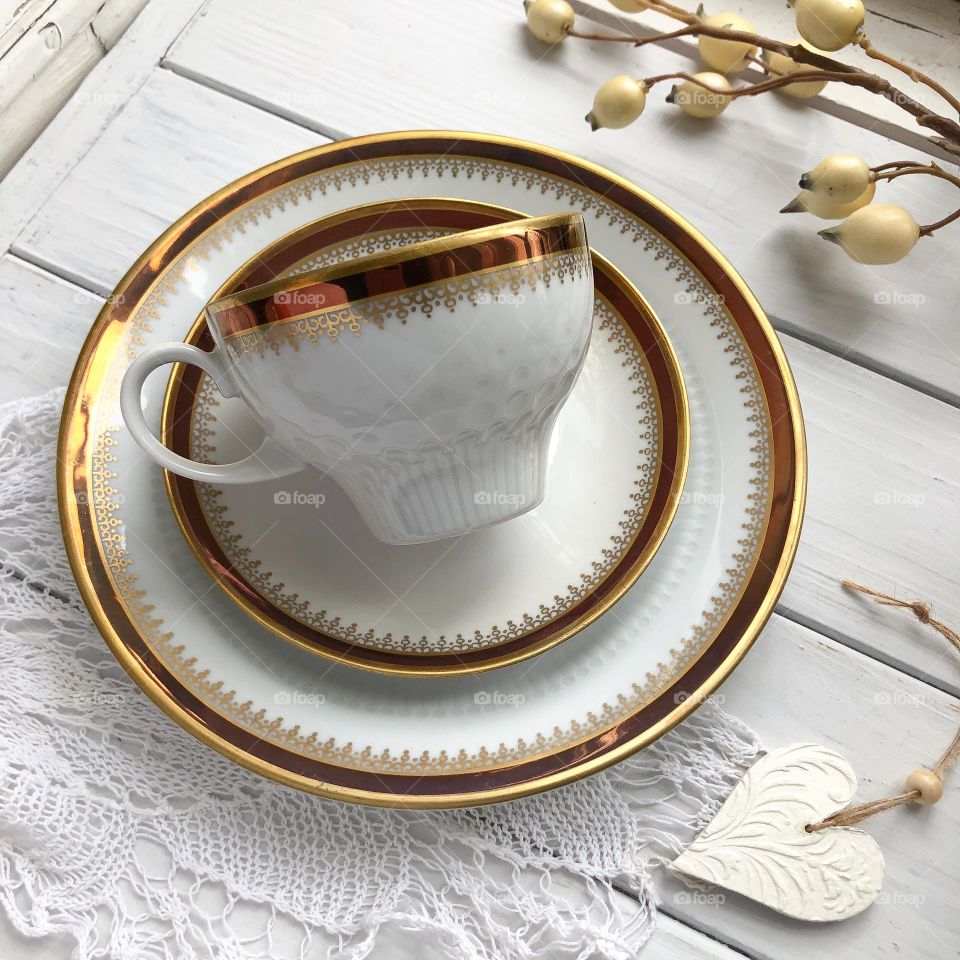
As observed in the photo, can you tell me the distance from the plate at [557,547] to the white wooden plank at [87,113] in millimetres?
192

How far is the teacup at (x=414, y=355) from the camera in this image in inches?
15.3

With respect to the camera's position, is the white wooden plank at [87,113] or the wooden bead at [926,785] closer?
the wooden bead at [926,785]

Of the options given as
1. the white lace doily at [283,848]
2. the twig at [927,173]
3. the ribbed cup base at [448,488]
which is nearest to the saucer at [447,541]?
the ribbed cup base at [448,488]

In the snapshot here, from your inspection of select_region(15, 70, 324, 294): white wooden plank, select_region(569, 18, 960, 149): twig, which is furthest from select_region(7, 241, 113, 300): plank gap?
select_region(569, 18, 960, 149): twig

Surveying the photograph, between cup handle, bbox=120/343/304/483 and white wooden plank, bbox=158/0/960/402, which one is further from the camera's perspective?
white wooden plank, bbox=158/0/960/402

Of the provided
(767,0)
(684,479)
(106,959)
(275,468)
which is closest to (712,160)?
(767,0)

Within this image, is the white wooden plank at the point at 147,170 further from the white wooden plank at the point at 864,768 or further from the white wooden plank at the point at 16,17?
the white wooden plank at the point at 864,768

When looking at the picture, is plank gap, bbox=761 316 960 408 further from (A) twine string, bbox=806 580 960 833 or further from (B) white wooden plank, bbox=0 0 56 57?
(B) white wooden plank, bbox=0 0 56 57

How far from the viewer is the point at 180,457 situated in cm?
49

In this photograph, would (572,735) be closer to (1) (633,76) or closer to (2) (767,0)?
(1) (633,76)

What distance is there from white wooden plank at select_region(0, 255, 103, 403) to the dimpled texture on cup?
0.88 ft

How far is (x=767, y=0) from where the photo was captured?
29.8 inches

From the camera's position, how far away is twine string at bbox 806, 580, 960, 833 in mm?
550

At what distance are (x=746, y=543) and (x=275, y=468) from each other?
275 mm
